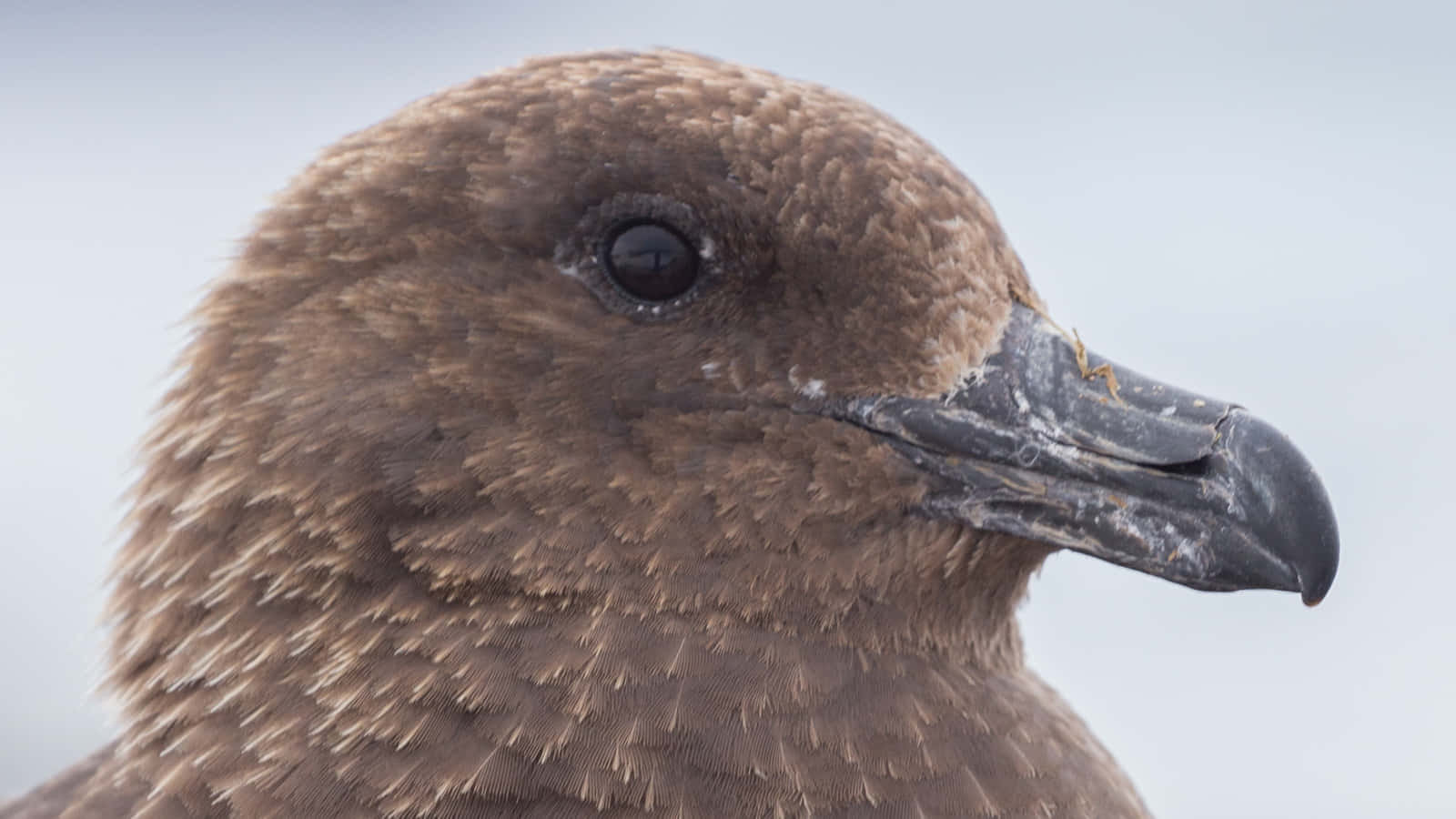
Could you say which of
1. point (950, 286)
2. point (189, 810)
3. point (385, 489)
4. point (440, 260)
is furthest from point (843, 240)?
point (189, 810)

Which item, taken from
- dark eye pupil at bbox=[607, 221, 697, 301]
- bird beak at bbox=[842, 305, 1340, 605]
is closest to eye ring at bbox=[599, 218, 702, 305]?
dark eye pupil at bbox=[607, 221, 697, 301]

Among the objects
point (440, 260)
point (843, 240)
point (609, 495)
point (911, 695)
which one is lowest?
point (911, 695)

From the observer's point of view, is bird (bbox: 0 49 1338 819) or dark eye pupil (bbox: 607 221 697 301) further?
dark eye pupil (bbox: 607 221 697 301)

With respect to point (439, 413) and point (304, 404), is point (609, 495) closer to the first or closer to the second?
point (439, 413)

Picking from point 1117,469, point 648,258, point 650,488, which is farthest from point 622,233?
point 1117,469

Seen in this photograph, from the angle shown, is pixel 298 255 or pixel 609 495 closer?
pixel 609 495

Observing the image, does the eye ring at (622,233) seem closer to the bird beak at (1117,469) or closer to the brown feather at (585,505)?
the brown feather at (585,505)

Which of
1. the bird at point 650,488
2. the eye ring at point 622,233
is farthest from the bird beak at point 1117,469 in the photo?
the eye ring at point 622,233

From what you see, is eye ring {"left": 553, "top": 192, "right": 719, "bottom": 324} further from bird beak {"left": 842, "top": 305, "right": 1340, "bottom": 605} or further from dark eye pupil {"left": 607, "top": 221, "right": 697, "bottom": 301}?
bird beak {"left": 842, "top": 305, "right": 1340, "bottom": 605}
